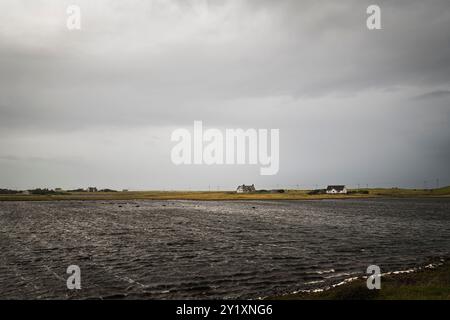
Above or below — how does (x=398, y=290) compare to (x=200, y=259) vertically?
above

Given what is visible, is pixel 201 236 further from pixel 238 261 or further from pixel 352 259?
pixel 352 259

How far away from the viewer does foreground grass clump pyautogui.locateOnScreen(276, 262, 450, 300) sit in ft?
74.2

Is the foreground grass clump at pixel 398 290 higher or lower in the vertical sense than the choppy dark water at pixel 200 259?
higher

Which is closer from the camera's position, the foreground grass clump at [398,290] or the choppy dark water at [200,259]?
the foreground grass clump at [398,290]

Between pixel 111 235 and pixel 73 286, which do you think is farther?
pixel 111 235

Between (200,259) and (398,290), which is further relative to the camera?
(200,259)

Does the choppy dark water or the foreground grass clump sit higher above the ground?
the foreground grass clump

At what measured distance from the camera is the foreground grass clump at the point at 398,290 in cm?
2262

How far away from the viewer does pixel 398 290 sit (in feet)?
79.3

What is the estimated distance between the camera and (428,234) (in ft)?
203
